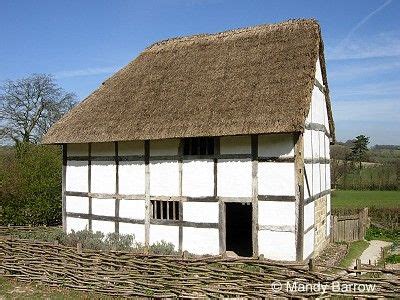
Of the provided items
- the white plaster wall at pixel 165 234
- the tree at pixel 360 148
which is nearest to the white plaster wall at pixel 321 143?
the white plaster wall at pixel 165 234

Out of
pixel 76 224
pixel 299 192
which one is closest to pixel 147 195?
pixel 76 224

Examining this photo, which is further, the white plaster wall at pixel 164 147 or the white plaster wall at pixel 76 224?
the white plaster wall at pixel 76 224

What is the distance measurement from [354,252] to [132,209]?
8449mm

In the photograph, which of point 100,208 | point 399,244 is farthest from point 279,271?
point 399,244

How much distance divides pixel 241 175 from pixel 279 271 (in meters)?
4.53

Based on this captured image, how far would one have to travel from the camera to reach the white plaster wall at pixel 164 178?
13.8 meters

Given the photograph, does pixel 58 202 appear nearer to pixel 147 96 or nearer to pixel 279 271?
pixel 147 96

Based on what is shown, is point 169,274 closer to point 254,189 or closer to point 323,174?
point 254,189

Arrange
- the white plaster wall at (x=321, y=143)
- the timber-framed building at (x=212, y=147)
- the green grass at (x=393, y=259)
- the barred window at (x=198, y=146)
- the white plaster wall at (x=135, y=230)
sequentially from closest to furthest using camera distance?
the timber-framed building at (x=212, y=147) → the barred window at (x=198, y=146) → the white plaster wall at (x=135, y=230) → the green grass at (x=393, y=259) → the white plaster wall at (x=321, y=143)

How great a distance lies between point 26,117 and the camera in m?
36.2

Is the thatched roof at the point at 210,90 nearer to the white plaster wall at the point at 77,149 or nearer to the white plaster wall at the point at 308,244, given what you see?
the white plaster wall at the point at 77,149

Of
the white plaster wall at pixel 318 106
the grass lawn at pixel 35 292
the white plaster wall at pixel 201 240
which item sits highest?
the white plaster wall at pixel 318 106

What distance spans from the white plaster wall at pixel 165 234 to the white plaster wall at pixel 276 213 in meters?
2.87

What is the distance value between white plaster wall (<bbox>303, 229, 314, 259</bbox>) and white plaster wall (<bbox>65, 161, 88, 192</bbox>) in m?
8.00
